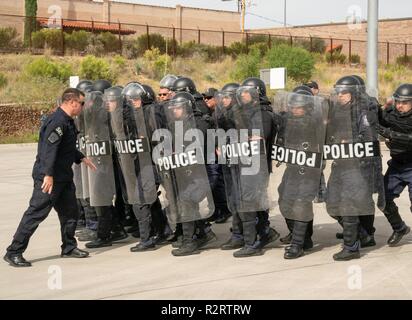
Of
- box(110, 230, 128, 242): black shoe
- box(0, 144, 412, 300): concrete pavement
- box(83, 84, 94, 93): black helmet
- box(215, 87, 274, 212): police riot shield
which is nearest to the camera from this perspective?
box(0, 144, 412, 300): concrete pavement

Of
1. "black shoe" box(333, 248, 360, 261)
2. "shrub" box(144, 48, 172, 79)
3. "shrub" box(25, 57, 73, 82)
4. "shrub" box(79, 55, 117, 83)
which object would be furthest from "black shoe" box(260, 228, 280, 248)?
"shrub" box(144, 48, 172, 79)

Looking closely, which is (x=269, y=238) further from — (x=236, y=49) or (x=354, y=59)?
(x=354, y=59)

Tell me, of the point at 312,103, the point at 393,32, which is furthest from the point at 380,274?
the point at 393,32

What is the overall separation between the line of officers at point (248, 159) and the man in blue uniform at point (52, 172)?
2.39 ft

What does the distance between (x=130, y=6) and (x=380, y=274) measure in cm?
4511

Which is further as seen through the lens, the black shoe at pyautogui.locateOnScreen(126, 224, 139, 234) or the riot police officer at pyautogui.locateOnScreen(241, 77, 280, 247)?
the black shoe at pyautogui.locateOnScreen(126, 224, 139, 234)

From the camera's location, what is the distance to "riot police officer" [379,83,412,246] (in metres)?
6.95

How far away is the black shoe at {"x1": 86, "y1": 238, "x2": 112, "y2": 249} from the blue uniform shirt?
1110 mm

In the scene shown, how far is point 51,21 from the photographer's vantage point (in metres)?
40.9

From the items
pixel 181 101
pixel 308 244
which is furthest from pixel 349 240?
pixel 181 101

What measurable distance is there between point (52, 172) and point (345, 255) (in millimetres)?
3003

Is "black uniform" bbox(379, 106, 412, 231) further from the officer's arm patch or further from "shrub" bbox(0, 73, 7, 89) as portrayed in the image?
"shrub" bbox(0, 73, 7, 89)
